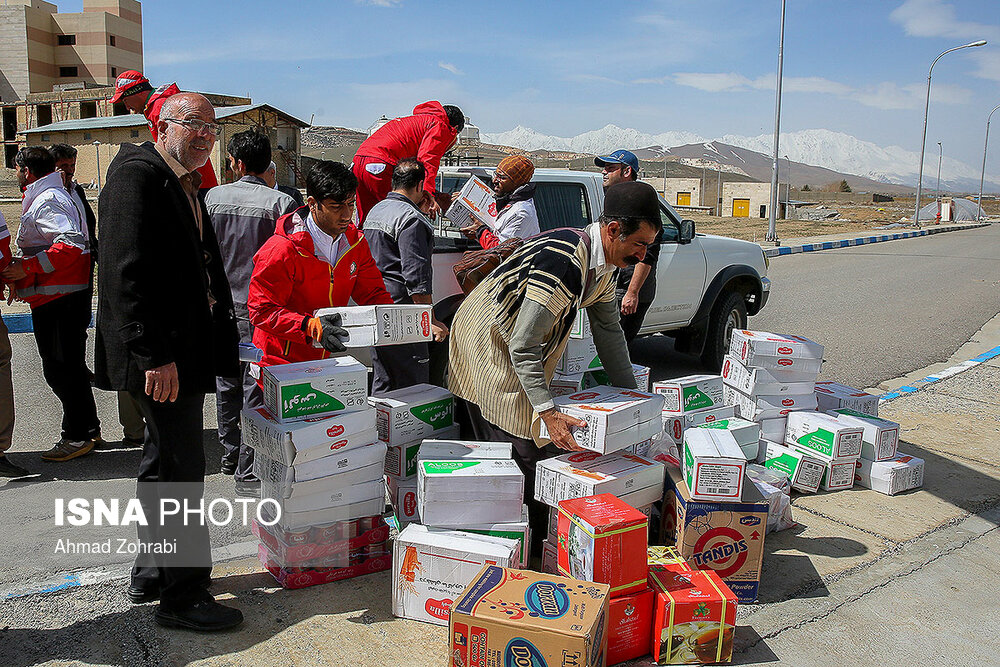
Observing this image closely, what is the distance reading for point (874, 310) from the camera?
11961mm

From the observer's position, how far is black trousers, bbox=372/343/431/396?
15.3 feet

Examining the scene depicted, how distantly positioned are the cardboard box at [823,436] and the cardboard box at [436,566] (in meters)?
2.57

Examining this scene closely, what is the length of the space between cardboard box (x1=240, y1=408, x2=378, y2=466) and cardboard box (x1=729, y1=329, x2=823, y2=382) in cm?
279

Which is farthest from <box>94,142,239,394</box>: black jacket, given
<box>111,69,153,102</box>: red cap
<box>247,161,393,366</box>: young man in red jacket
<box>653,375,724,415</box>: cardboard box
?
<box>111,69,153,102</box>: red cap

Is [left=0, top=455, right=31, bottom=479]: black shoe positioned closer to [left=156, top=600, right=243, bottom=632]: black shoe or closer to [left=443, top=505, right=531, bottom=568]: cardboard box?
[left=156, top=600, right=243, bottom=632]: black shoe

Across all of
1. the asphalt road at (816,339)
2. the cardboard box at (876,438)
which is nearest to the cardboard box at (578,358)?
the cardboard box at (876,438)

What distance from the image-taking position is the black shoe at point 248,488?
4.54 metres

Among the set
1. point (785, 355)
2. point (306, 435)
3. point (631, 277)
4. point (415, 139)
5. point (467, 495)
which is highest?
point (415, 139)

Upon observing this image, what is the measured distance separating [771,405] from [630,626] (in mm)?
2521

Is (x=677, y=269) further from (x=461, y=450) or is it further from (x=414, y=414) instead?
(x=461, y=450)

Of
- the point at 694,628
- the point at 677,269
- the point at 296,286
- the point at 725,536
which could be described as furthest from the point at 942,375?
the point at 296,286

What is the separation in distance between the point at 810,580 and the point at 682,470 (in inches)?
31.6

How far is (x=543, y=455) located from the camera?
12.3 feet

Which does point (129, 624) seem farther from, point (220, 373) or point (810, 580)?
point (810, 580)
